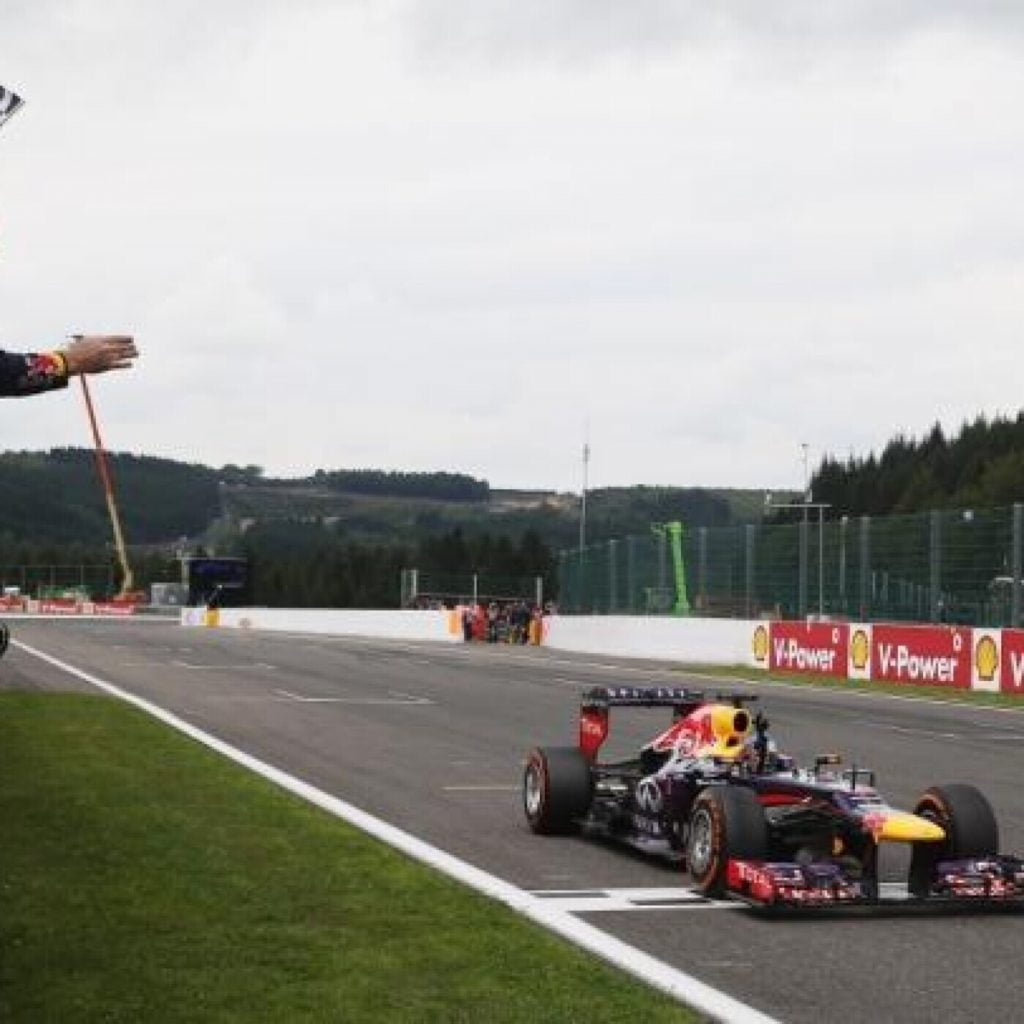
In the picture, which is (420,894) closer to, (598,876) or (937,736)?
(598,876)

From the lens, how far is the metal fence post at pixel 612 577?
53269 mm

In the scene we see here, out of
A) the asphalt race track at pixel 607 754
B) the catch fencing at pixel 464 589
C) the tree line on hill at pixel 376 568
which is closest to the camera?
the asphalt race track at pixel 607 754

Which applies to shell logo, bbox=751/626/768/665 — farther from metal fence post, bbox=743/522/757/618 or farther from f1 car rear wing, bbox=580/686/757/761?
f1 car rear wing, bbox=580/686/757/761

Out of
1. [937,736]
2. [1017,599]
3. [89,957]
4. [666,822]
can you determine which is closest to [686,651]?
[1017,599]

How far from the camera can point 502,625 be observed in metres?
63.0

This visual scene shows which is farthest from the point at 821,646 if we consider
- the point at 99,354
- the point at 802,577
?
the point at 99,354

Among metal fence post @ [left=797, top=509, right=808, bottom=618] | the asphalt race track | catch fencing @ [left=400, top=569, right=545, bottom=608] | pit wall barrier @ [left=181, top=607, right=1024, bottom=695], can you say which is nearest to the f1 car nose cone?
the asphalt race track

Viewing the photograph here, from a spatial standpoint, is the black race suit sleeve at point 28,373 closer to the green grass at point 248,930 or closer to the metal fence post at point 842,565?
the green grass at point 248,930

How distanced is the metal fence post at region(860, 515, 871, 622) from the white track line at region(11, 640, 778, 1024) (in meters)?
22.2

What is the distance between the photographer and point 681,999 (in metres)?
6.88

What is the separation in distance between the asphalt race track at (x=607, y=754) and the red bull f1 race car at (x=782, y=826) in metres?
0.14

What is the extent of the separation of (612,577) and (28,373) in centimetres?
4892

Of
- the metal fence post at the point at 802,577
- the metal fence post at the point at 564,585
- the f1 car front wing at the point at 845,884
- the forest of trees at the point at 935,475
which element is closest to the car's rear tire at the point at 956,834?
the f1 car front wing at the point at 845,884

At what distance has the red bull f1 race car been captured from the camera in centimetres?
875
